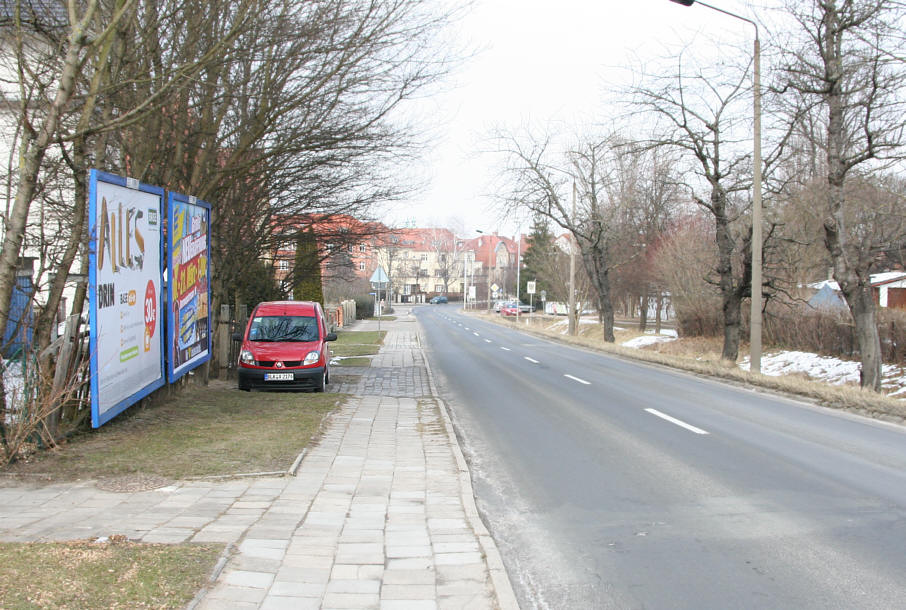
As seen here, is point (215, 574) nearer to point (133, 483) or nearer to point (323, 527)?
point (323, 527)

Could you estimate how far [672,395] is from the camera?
14320mm

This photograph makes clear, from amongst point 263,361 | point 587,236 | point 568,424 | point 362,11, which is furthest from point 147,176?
point 587,236

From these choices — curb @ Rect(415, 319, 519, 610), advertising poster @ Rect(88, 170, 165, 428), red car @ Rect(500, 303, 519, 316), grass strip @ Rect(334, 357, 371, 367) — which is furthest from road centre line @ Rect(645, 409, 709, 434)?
red car @ Rect(500, 303, 519, 316)

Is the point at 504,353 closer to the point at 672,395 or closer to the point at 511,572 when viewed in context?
the point at 672,395

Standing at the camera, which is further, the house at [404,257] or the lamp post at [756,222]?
the lamp post at [756,222]

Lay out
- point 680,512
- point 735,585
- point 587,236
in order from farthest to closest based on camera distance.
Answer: point 587,236
point 680,512
point 735,585

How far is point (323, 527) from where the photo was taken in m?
5.27

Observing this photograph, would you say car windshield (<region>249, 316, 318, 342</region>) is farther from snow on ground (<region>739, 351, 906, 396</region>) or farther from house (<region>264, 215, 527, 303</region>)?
snow on ground (<region>739, 351, 906, 396</region>)

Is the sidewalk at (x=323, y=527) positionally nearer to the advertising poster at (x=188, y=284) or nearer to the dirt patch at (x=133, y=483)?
the dirt patch at (x=133, y=483)

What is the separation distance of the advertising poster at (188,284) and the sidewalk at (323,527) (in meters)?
3.72

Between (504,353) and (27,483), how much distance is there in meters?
21.3

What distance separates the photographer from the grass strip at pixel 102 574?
3635mm

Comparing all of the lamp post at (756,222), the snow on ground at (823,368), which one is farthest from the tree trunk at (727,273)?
the lamp post at (756,222)

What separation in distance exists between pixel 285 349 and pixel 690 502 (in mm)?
9241
